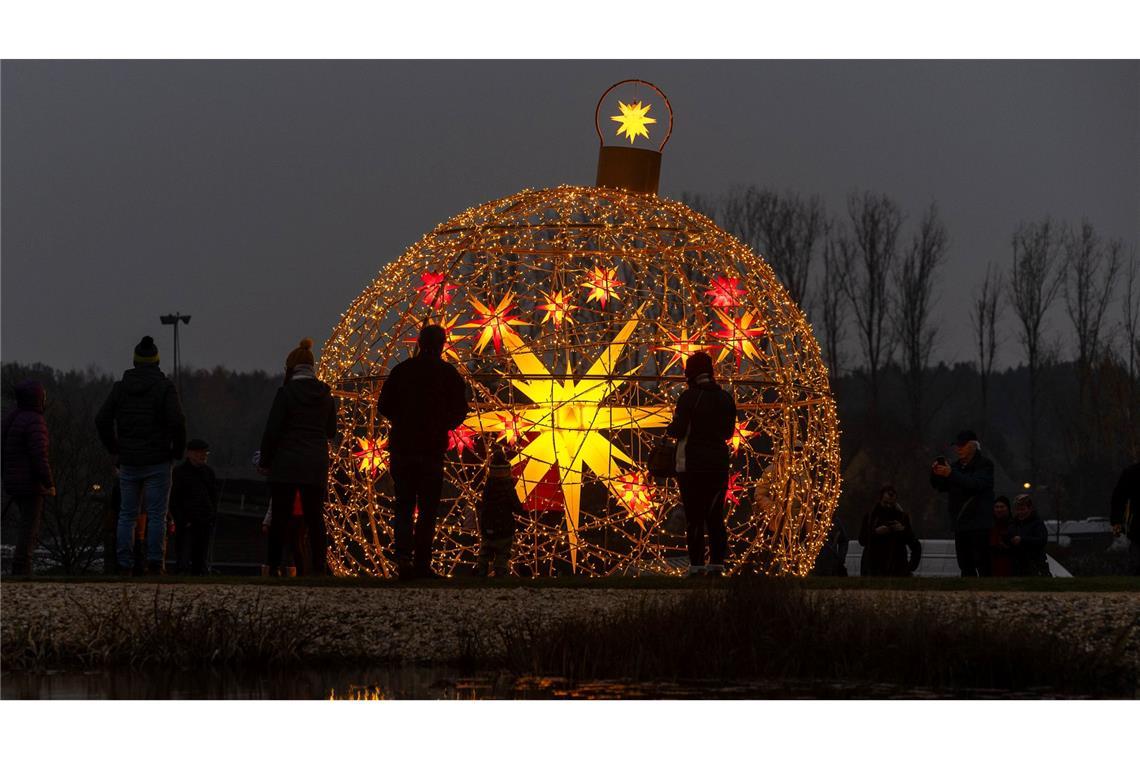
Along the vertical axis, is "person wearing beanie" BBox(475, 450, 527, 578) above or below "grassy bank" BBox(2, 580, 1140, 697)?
above

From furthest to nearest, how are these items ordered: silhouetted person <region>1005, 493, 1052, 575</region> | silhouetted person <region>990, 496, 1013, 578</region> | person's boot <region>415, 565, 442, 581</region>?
silhouetted person <region>990, 496, 1013, 578</region> < silhouetted person <region>1005, 493, 1052, 575</region> < person's boot <region>415, 565, 442, 581</region>

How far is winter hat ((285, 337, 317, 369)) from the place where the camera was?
45.3 feet

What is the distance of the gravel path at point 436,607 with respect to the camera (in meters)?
11.4

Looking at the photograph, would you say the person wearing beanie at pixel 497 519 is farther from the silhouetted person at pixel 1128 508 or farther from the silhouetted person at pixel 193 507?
the silhouetted person at pixel 1128 508

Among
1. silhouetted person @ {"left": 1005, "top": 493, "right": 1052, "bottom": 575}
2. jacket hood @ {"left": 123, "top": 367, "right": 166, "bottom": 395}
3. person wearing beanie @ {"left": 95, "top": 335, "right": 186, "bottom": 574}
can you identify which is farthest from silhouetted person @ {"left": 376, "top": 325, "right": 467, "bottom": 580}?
silhouetted person @ {"left": 1005, "top": 493, "right": 1052, "bottom": 575}

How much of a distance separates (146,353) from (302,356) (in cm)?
131

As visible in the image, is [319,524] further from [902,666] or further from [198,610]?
[902,666]

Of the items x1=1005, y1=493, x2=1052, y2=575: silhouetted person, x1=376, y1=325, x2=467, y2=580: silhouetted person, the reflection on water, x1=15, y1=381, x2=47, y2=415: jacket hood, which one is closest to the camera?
the reflection on water

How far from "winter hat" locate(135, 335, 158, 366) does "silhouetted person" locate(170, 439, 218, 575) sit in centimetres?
243

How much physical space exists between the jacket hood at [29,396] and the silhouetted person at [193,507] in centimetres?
204

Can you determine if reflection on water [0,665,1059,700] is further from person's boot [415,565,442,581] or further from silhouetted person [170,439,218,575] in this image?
silhouetted person [170,439,218,575]

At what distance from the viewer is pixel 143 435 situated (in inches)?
552

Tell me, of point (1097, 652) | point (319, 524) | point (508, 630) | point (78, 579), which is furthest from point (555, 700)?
point (78, 579)

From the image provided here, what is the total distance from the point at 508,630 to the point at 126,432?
4.06m
